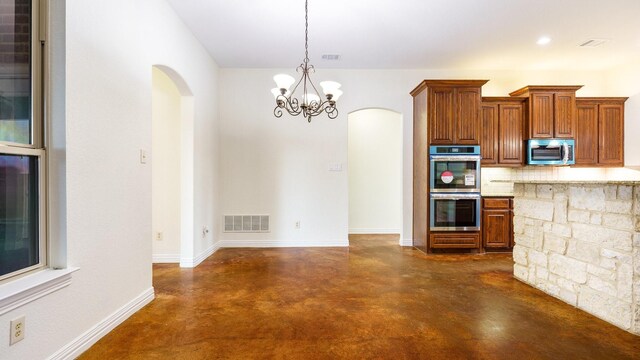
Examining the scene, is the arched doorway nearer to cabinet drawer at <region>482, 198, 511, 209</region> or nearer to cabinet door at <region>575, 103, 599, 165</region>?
cabinet drawer at <region>482, 198, 511, 209</region>

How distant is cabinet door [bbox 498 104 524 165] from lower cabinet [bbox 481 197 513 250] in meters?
0.66

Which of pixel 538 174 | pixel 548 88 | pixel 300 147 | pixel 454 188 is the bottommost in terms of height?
pixel 454 188

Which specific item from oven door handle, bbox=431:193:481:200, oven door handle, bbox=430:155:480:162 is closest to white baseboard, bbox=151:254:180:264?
oven door handle, bbox=431:193:481:200

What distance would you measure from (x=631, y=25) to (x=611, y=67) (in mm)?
1720

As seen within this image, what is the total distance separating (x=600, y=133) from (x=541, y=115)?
111cm

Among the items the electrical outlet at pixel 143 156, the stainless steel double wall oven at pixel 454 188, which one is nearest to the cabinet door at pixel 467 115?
the stainless steel double wall oven at pixel 454 188

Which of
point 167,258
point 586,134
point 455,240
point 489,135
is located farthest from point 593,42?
point 167,258

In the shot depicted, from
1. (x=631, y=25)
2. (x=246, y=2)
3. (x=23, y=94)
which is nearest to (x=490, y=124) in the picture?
(x=631, y=25)

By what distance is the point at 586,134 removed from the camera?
455 cm

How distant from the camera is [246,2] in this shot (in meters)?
2.91

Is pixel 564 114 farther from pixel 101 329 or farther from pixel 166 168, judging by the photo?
pixel 101 329

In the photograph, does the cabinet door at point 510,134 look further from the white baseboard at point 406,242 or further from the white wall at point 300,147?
the white baseboard at point 406,242

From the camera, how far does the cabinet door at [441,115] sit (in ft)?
13.7

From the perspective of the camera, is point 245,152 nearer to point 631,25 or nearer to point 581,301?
point 581,301
